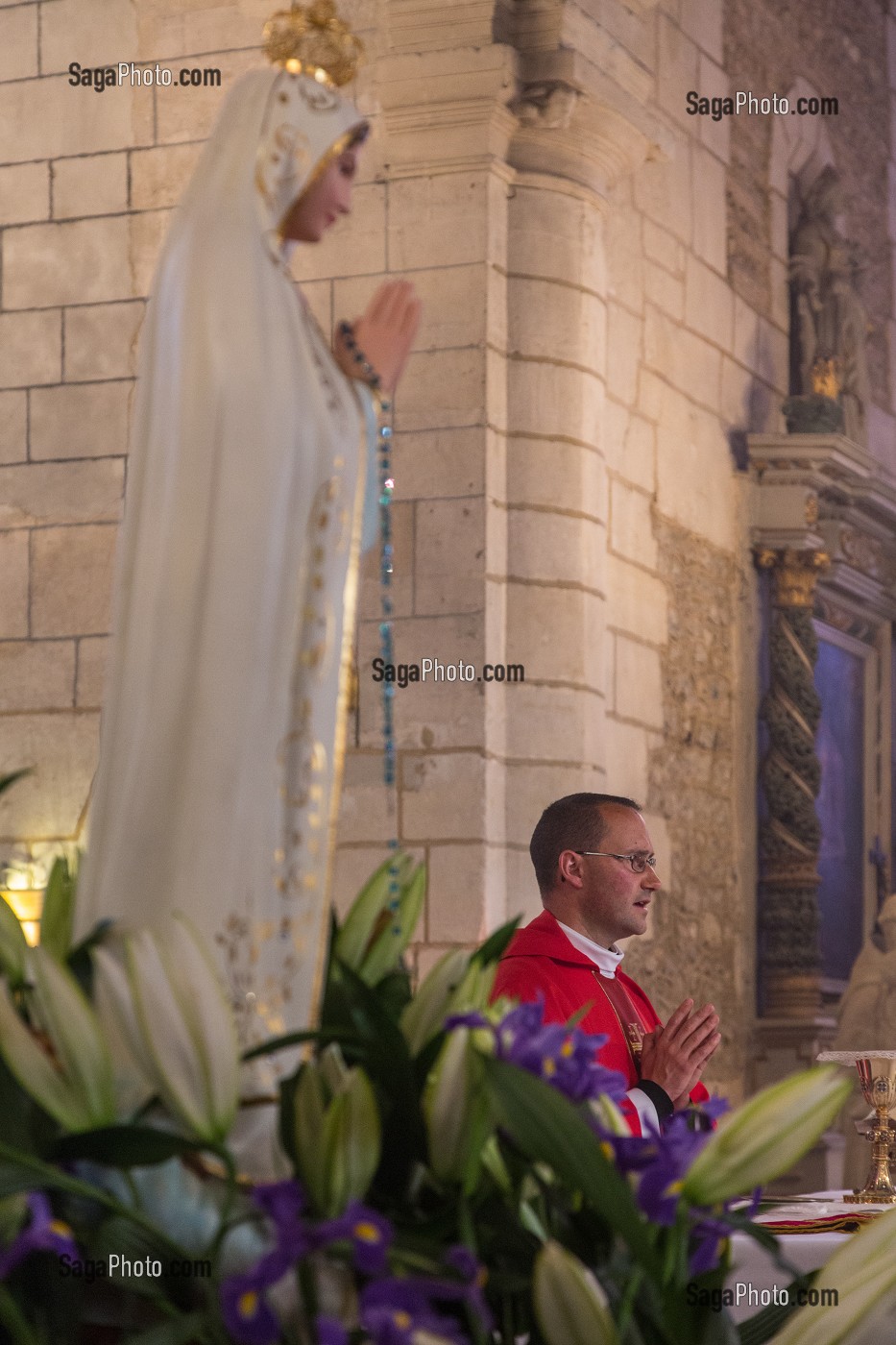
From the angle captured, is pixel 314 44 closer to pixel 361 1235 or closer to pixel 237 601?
pixel 237 601

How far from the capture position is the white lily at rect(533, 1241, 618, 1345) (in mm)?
1731

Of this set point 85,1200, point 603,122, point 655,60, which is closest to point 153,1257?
point 85,1200

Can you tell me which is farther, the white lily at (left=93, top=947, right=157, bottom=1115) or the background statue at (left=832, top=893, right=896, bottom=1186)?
the background statue at (left=832, top=893, right=896, bottom=1186)

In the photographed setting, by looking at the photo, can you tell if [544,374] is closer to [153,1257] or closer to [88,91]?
[88,91]

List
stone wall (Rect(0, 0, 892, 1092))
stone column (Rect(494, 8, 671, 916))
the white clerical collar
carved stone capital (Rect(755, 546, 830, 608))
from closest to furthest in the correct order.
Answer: the white clerical collar
stone wall (Rect(0, 0, 892, 1092))
stone column (Rect(494, 8, 671, 916))
carved stone capital (Rect(755, 546, 830, 608))

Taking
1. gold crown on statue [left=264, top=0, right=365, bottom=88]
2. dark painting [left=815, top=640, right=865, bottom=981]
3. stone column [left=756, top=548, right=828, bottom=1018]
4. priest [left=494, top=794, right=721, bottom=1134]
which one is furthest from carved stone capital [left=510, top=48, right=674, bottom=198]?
gold crown on statue [left=264, top=0, right=365, bottom=88]

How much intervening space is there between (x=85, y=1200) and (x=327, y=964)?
42cm

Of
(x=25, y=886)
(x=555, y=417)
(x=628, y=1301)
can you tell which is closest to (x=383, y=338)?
(x=628, y=1301)

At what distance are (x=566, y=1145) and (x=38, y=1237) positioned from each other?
17.9 inches

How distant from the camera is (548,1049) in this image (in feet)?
6.40

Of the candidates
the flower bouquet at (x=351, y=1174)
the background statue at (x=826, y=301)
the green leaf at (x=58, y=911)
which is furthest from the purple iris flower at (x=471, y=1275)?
the background statue at (x=826, y=301)

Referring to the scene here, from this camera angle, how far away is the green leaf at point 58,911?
7.24 ft

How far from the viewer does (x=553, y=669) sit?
6.98 m

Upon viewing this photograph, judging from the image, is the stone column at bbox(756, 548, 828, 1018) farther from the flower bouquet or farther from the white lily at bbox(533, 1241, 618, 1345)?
the white lily at bbox(533, 1241, 618, 1345)
